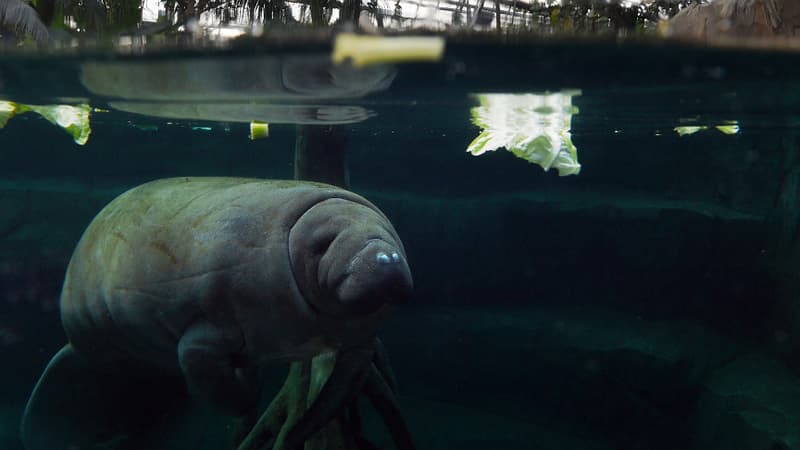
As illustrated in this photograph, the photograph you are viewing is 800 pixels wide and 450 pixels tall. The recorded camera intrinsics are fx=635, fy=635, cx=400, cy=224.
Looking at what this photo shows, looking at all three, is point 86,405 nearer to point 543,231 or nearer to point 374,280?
point 374,280

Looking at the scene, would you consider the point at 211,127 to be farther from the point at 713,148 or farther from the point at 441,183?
the point at 713,148

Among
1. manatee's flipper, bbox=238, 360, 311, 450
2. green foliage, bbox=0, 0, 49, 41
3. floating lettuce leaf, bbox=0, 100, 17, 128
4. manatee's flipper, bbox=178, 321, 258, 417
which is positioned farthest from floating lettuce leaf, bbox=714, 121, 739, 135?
green foliage, bbox=0, 0, 49, 41

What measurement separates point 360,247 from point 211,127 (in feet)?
27.7

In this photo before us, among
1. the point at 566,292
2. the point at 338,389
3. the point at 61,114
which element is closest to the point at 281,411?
the point at 338,389

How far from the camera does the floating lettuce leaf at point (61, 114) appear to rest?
32.2 feet

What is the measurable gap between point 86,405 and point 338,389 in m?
3.13

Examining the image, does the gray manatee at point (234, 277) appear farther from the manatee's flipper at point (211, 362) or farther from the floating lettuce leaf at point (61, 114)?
the floating lettuce leaf at point (61, 114)

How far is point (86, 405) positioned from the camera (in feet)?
A: 20.3

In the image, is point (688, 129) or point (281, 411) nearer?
point (281, 411)

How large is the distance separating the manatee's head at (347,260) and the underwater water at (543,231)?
91.5 inches

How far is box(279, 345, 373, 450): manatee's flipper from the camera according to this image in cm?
451

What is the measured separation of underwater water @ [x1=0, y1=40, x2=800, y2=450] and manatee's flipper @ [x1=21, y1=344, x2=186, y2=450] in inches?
13.1

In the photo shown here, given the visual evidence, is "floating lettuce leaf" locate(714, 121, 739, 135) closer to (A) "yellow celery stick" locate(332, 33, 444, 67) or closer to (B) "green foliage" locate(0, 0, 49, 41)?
(A) "yellow celery stick" locate(332, 33, 444, 67)

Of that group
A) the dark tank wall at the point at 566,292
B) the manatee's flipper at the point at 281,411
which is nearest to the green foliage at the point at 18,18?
the dark tank wall at the point at 566,292
